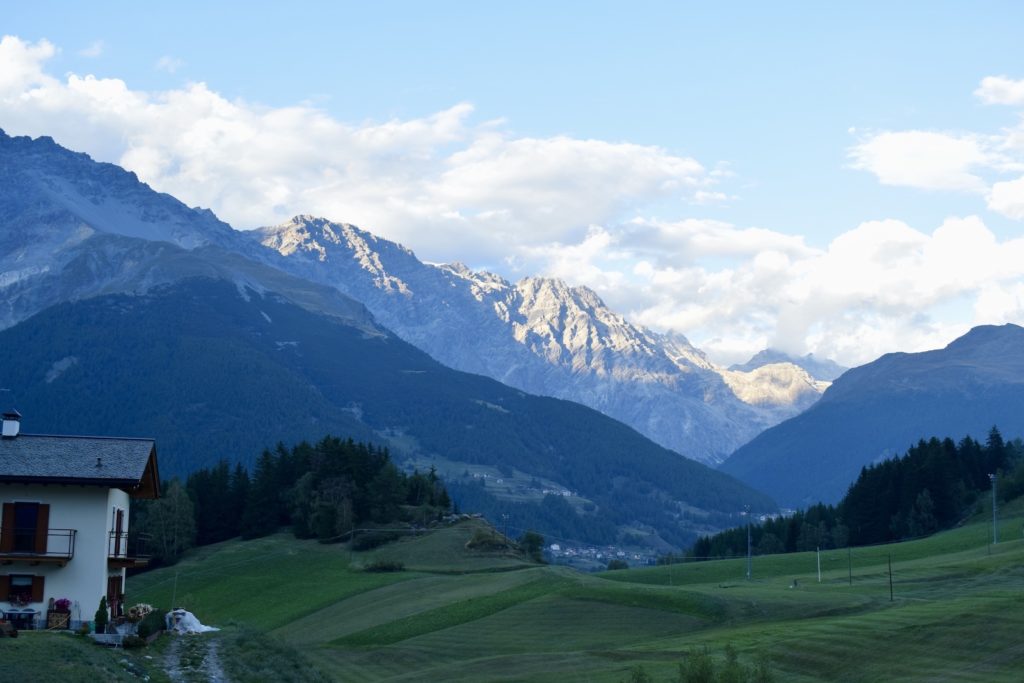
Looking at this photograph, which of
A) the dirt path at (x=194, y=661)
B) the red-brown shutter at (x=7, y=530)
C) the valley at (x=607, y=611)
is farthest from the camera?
the valley at (x=607, y=611)

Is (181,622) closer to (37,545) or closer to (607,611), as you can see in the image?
(37,545)

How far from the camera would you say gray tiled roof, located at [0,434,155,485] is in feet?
184

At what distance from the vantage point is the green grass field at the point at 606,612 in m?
69.5

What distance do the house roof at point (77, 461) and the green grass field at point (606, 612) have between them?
11083 millimetres

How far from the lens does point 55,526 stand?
56.1 metres

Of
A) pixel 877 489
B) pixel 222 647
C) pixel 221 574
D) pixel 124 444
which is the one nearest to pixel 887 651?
pixel 222 647

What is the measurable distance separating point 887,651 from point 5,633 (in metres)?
46.7

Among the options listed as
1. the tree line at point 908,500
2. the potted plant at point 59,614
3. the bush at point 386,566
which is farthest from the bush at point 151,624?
the tree line at point 908,500

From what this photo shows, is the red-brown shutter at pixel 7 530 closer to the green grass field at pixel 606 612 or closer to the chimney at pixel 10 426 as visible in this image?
the chimney at pixel 10 426

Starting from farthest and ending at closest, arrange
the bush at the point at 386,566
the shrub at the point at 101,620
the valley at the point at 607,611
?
the bush at the point at 386,566 → the valley at the point at 607,611 → the shrub at the point at 101,620

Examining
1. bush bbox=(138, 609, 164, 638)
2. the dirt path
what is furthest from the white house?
the dirt path

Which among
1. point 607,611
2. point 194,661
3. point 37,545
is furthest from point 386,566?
point 194,661

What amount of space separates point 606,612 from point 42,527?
48.2 m

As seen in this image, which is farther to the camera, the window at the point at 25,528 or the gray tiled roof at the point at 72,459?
the gray tiled roof at the point at 72,459
